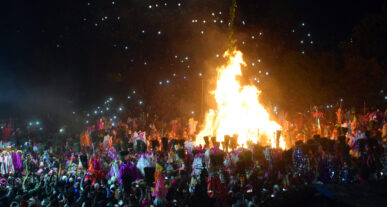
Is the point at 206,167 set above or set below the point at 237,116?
below

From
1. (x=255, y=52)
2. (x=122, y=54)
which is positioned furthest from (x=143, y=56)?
(x=255, y=52)

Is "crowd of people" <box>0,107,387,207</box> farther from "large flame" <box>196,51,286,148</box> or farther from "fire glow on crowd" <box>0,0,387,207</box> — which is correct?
"large flame" <box>196,51,286,148</box>

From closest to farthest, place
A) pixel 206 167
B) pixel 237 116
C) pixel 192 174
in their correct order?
1. pixel 192 174
2. pixel 206 167
3. pixel 237 116

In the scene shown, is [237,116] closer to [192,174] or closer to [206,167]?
[206,167]

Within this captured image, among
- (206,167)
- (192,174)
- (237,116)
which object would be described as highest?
(237,116)

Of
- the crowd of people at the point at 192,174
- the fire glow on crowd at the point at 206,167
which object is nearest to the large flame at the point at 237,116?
the fire glow on crowd at the point at 206,167

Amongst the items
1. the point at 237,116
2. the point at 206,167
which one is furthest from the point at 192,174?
the point at 237,116

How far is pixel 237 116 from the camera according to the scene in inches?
639

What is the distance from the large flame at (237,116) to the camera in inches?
562

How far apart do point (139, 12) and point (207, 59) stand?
529 cm

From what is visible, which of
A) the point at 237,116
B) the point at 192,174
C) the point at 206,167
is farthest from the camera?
the point at 237,116

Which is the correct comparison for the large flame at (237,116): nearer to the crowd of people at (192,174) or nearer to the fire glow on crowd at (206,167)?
the fire glow on crowd at (206,167)

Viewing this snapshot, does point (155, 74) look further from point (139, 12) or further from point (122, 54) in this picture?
point (139, 12)

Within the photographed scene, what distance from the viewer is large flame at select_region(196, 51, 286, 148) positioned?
14.3 m
